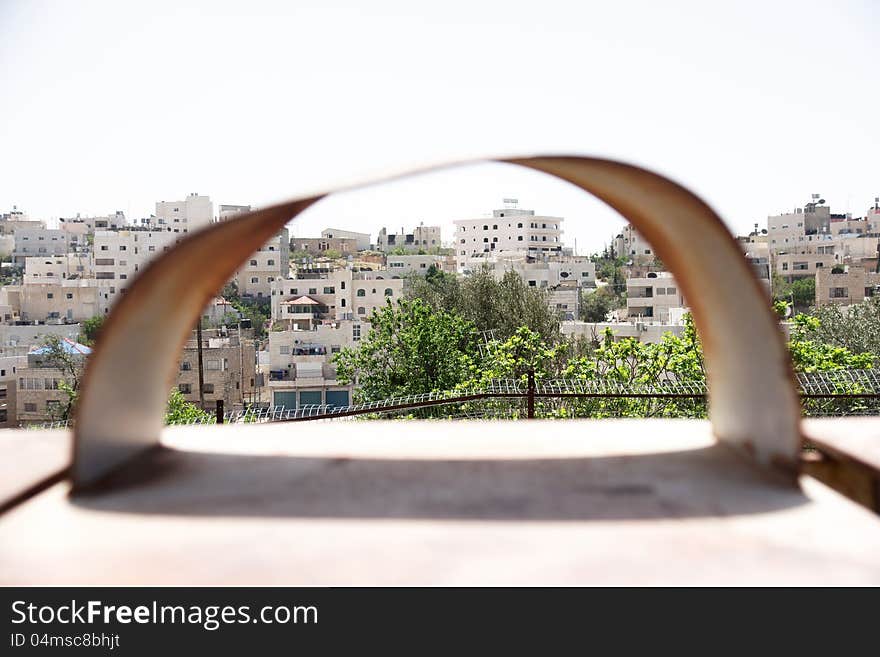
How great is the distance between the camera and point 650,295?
69438 millimetres

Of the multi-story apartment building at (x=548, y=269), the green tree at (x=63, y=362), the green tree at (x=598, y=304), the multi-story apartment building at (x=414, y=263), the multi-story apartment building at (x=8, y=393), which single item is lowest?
the multi-story apartment building at (x=8, y=393)

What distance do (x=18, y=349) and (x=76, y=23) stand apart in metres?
34.3

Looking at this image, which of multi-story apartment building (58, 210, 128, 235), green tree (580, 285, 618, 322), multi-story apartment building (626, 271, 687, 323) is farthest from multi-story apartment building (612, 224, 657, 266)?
multi-story apartment building (58, 210, 128, 235)

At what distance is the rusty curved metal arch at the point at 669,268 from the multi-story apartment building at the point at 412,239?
387ft

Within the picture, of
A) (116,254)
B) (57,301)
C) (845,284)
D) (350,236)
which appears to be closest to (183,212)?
(350,236)

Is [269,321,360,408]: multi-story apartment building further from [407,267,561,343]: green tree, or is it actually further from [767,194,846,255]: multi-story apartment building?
[767,194,846,255]: multi-story apartment building

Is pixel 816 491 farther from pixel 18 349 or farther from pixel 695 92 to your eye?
pixel 695 92

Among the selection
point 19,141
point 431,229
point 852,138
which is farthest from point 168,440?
point 431,229

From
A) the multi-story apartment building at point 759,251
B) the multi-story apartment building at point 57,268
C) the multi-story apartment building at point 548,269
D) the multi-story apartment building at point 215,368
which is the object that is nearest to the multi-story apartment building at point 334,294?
the multi-story apartment building at point 548,269

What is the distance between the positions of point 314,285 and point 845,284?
143ft

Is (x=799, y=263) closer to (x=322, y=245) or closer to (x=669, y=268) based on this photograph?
(x=322, y=245)

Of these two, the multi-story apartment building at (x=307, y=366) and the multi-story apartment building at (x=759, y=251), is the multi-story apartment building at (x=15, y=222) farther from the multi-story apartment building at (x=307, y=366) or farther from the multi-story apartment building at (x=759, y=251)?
the multi-story apartment building at (x=759, y=251)

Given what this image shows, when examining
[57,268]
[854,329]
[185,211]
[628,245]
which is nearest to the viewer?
[854,329]

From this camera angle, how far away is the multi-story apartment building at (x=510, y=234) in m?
108
